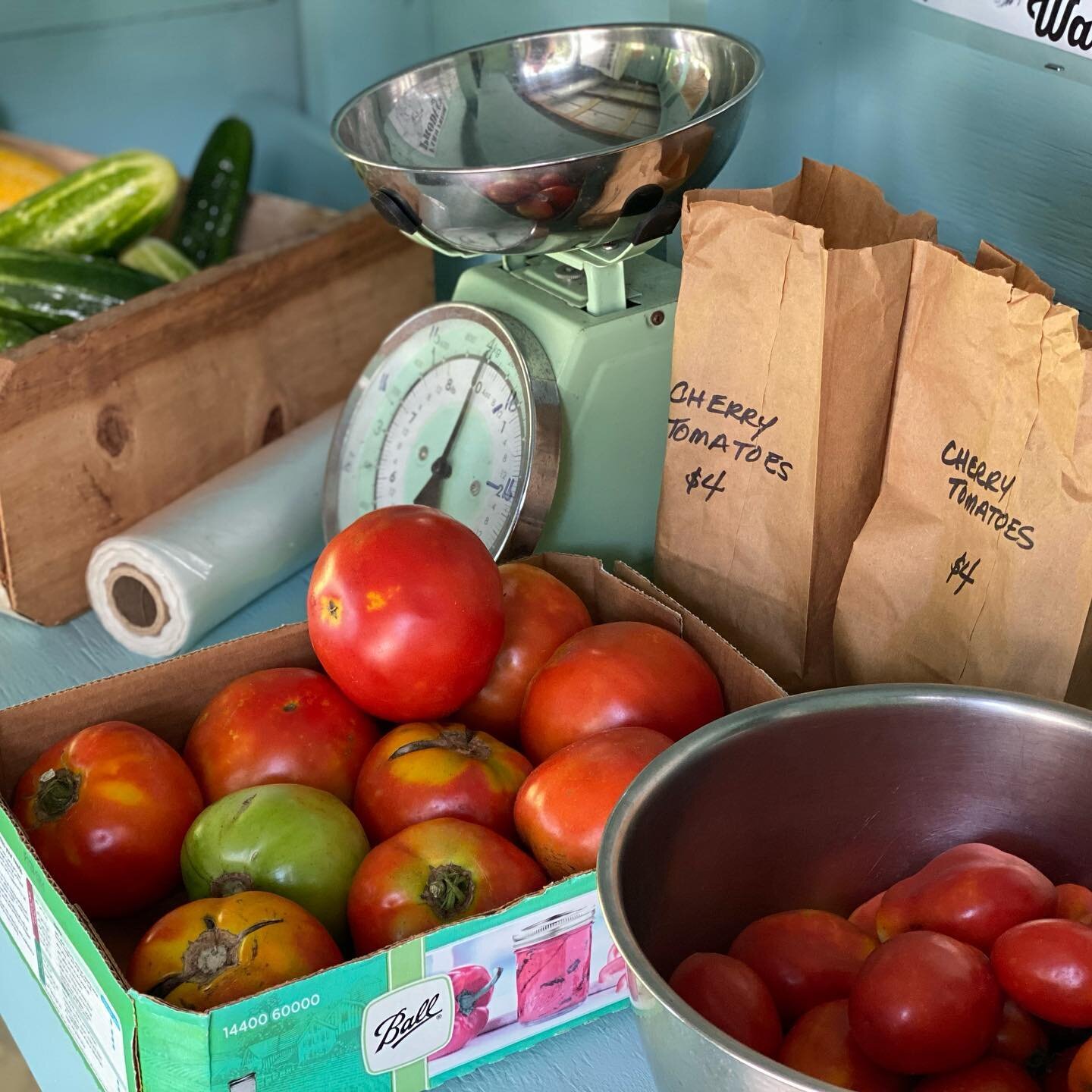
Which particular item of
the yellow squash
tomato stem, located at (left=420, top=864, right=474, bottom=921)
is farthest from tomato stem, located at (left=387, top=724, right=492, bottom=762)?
the yellow squash

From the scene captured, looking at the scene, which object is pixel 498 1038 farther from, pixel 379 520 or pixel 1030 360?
pixel 1030 360

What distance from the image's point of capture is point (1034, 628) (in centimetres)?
81

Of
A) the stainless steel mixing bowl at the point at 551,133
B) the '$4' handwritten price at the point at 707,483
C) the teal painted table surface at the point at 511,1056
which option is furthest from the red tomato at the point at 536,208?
the teal painted table surface at the point at 511,1056

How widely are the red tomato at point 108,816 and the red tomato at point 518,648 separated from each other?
0.21 m

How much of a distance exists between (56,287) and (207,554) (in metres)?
0.42

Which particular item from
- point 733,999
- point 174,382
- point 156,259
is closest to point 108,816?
point 733,999

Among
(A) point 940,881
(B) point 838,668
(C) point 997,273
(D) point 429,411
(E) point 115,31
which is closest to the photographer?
(A) point 940,881

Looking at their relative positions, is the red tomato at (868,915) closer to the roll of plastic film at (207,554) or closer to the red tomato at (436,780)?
the red tomato at (436,780)

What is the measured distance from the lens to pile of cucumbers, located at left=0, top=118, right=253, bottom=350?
55.8 inches

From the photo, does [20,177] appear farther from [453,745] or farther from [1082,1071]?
[1082,1071]

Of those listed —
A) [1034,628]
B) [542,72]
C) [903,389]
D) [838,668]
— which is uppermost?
[542,72]

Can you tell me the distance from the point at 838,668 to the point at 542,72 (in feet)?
1.83

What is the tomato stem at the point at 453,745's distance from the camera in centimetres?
87

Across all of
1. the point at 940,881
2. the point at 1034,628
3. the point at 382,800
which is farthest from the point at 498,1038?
the point at 1034,628
